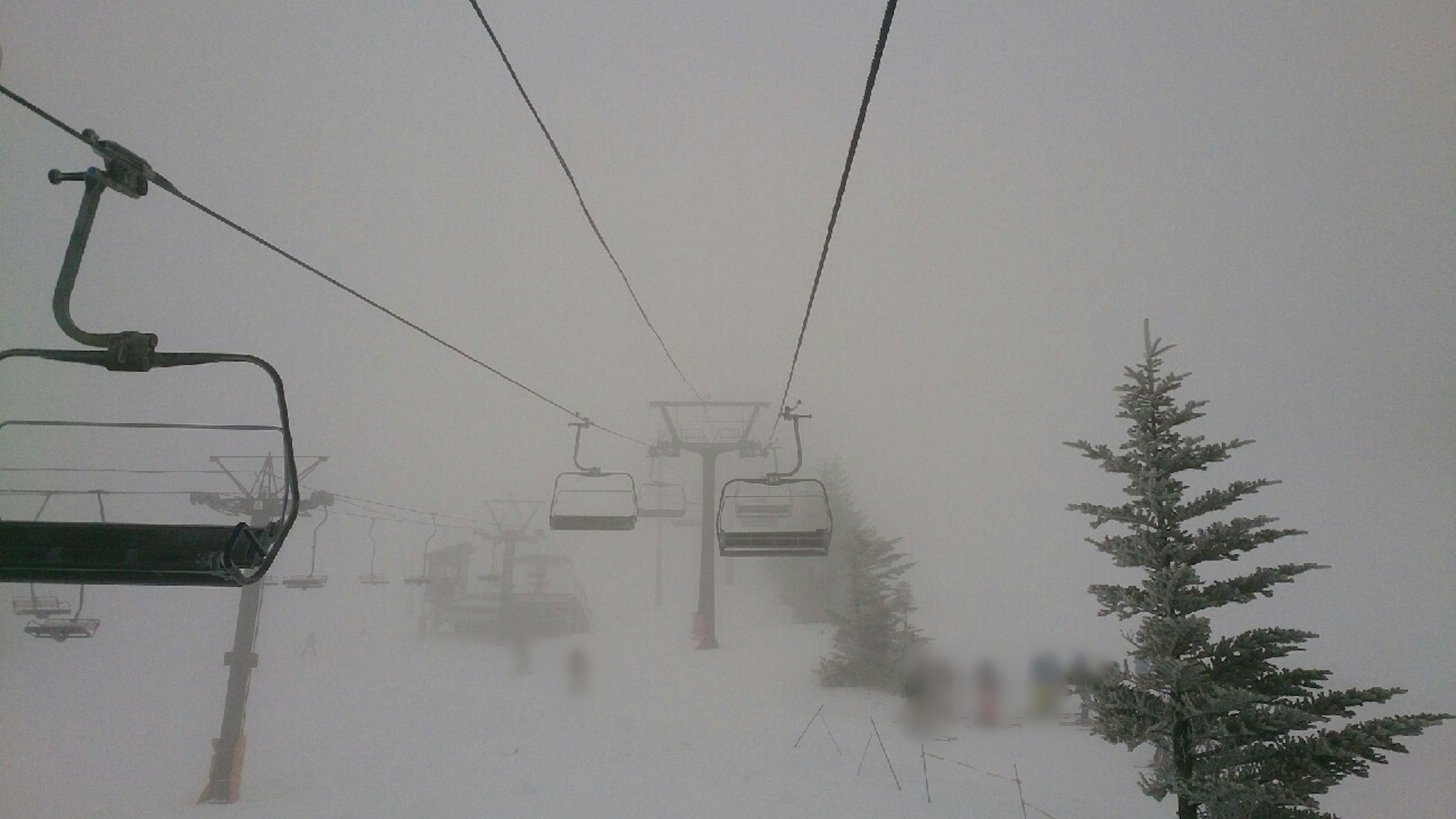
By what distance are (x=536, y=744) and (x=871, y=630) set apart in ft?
30.1

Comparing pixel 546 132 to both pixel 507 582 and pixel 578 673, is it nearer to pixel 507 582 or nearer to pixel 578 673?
pixel 578 673

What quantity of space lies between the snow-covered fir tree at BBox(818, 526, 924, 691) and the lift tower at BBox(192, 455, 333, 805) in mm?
13604


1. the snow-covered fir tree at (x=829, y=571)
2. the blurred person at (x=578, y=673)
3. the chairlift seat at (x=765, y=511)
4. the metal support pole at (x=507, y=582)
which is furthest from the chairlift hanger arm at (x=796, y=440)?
the metal support pole at (x=507, y=582)

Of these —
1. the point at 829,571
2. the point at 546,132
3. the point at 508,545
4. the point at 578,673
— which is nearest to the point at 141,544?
the point at 546,132

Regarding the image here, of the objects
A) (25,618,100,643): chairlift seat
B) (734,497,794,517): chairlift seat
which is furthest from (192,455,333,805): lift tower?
(734,497,794,517): chairlift seat

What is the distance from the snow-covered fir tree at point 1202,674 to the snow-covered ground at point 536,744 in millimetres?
3449

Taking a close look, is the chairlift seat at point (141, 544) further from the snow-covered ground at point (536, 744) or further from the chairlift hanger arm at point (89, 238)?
the snow-covered ground at point (536, 744)

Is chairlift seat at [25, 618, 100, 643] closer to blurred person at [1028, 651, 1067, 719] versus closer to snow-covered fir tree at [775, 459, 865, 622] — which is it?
blurred person at [1028, 651, 1067, 719]

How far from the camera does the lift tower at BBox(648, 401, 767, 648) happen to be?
22594 millimetres

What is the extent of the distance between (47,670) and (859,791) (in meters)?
38.7

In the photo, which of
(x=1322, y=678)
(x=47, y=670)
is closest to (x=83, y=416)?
(x=47, y=670)

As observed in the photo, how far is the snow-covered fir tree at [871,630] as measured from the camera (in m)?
17.5

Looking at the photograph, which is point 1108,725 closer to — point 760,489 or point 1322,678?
point 1322,678

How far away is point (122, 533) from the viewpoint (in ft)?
10.6
